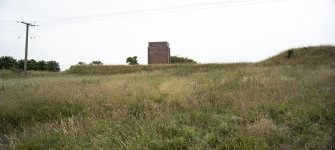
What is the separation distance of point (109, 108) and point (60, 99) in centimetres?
181

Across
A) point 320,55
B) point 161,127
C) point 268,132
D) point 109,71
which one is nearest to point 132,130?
point 161,127

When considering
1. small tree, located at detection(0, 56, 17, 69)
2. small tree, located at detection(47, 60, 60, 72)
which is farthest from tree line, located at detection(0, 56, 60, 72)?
small tree, located at detection(47, 60, 60, 72)

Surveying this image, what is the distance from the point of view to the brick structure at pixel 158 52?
4991cm

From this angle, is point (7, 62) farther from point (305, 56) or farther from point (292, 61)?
point (305, 56)

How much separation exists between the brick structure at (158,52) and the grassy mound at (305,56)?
21.1 m

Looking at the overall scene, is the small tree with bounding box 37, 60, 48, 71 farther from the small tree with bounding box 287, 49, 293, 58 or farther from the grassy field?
the grassy field

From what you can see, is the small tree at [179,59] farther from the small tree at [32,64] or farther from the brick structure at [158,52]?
the small tree at [32,64]

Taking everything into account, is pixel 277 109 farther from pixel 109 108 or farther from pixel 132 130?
pixel 109 108

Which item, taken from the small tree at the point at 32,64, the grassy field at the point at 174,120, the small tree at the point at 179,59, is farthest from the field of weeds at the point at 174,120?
the small tree at the point at 32,64

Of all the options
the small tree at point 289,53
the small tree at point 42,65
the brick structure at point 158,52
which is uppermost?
the brick structure at point 158,52

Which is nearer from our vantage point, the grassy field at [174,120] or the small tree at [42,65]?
the grassy field at [174,120]

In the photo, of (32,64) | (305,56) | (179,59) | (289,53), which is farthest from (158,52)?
(32,64)

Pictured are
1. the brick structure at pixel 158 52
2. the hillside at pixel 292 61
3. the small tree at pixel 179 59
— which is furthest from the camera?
the small tree at pixel 179 59

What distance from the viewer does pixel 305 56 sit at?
2877 centimetres
